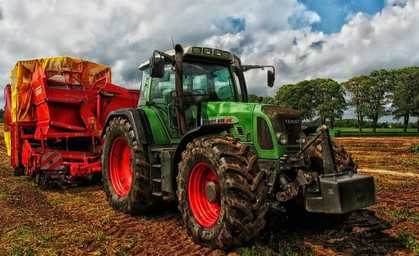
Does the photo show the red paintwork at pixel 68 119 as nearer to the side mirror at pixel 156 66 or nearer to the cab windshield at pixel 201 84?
the cab windshield at pixel 201 84

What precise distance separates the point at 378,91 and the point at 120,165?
56684 mm

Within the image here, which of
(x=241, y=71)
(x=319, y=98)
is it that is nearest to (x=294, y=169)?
(x=241, y=71)

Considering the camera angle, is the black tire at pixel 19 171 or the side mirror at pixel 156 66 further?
the black tire at pixel 19 171

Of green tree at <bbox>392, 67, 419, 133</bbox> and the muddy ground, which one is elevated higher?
green tree at <bbox>392, 67, 419, 133</bbox>

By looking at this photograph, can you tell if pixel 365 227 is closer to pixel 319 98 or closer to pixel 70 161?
pixel 70 161

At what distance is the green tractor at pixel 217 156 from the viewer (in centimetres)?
411

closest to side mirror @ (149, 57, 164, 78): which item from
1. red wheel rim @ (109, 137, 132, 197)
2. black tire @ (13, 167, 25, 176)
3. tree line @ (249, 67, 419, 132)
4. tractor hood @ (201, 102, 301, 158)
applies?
tractor hood @ (201, 102, 301, 158)

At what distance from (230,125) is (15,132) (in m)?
7.90

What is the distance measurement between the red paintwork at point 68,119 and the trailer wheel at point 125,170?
1.45m

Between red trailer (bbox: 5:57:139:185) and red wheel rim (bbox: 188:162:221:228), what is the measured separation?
4.20 metres

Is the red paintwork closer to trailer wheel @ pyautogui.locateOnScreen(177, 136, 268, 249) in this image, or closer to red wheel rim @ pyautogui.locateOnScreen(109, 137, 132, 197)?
red wheel rim @ pyautogui.locateOnScreen(109, 137, 132, 197)

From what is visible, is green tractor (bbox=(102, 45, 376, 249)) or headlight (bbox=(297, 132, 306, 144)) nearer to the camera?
green tractor (bbox=(102, 45, 376, 249))

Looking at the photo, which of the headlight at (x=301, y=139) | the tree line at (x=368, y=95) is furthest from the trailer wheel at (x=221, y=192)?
the tree line at (x=368, y=95)

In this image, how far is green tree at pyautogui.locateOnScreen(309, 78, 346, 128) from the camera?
5754 centimetres
